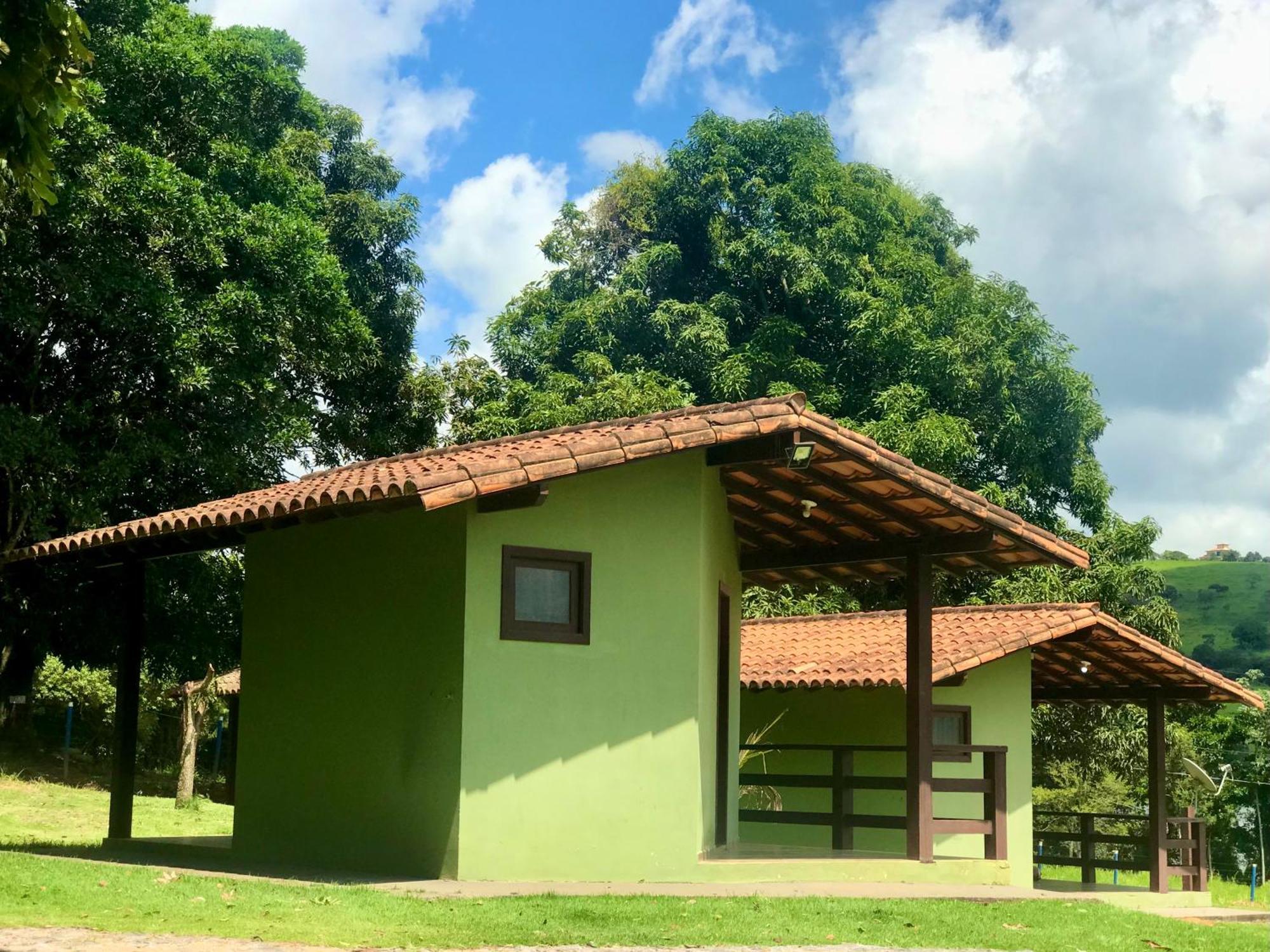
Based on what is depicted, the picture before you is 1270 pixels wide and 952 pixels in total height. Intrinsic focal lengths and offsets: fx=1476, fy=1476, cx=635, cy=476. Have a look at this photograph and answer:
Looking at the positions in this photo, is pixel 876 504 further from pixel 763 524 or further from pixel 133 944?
pixel 133 944

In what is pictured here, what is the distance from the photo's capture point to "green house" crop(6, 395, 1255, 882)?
10578 millimetres

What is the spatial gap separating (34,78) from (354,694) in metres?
5.63

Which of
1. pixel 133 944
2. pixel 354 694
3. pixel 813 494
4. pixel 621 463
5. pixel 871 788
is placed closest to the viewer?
pixel 133 944

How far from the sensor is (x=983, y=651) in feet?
51.9

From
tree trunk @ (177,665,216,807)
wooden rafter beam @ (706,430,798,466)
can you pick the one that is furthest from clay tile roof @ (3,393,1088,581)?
tree trunk @ (177,665,216,807)

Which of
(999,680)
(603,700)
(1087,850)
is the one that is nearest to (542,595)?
(603,700)

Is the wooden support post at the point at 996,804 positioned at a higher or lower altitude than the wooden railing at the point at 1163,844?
higher

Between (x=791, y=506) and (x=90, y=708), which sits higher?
(x=791, y=506)

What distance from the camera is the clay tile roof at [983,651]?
16.1 meters

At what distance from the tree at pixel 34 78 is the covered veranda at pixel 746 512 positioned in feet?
9.88

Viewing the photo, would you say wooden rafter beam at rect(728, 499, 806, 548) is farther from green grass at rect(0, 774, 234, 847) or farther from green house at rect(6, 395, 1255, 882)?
green grass at rect(0, 774, 234, 847)

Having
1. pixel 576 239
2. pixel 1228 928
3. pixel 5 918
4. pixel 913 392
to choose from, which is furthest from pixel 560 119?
pixel 5 918

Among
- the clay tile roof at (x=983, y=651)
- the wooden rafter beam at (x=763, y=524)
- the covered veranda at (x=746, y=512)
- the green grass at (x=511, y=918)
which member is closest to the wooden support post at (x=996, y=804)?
the covered veranda at (x=746, y=512)

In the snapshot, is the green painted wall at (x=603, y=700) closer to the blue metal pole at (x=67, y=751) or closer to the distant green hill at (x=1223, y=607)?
the blue metal pole at (x=67, y=751)
